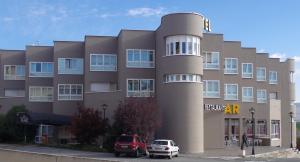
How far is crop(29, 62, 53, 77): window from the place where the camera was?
213 feet

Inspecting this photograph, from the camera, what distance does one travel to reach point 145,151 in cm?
4438

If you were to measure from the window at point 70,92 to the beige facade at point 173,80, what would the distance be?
0.36 feet

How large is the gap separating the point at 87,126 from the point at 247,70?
24.3 meters

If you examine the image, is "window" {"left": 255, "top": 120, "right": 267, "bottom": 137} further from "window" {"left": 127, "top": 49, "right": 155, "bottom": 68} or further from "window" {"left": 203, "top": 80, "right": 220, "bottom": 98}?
"window" {"left": 127, "top": 49, "right": 155, "bottom": 68}

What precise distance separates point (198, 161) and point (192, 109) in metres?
Answer: 12.0

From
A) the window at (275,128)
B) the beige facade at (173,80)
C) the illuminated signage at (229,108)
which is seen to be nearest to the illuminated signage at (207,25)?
the beige facade at (173,80)

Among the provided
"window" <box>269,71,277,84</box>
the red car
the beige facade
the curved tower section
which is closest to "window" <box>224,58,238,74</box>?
the beige facade

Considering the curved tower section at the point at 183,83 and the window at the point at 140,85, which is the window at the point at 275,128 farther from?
the curved tower section at the point at 183,83

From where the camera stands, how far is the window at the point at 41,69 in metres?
64.9

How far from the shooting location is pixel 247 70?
66750 millimetres

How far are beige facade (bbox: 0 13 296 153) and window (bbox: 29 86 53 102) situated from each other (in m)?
0.01

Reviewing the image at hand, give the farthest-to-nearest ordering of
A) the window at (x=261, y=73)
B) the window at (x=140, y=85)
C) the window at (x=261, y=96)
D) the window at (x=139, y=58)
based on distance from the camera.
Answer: the window at (x=261, y=73), the window at (x=261, y=96), the window at (x=139, y=58), the window at (x=140, y=85)

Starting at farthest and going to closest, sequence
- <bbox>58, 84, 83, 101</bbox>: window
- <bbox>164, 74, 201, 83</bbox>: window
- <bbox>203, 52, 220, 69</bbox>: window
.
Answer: <bbox>58, 84, 83, 101</bbox>: window
<bbox>203, 52, 220, 69</bbox>: window
<bbox>164, 74, 201, 83</bbox>: window

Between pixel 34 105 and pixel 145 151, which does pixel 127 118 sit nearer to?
pixel 145 151
